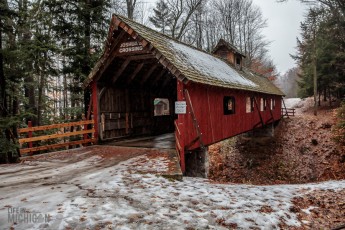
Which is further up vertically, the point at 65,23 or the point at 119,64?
the point at 65,23

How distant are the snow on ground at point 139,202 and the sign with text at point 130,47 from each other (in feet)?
18.2

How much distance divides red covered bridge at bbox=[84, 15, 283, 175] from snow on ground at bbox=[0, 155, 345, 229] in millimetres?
2827

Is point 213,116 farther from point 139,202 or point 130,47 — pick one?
point 139,202

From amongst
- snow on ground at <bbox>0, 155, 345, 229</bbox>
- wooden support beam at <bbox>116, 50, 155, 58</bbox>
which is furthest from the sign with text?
snow on ground at <bbox>0, 155, 345, 229</bbox>

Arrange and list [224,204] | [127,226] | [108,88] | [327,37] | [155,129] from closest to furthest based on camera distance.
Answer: [127,226] < [224,204] < [108,88] < [155,129] < [327,37]

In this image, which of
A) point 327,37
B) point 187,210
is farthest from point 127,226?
point 327,37

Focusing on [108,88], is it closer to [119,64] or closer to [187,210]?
[119,64]

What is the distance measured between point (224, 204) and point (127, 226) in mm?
2461

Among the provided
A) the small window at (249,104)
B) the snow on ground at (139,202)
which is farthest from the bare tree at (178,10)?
the snow on ground at (139,202)

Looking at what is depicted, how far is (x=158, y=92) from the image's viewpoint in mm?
18094

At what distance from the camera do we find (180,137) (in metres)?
10.0

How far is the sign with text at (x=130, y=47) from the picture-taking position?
1145cm

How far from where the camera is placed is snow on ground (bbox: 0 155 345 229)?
4.95 m

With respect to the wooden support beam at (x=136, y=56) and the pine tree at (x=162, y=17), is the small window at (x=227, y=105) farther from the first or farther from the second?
the pine tree at (x=162, y=17)
